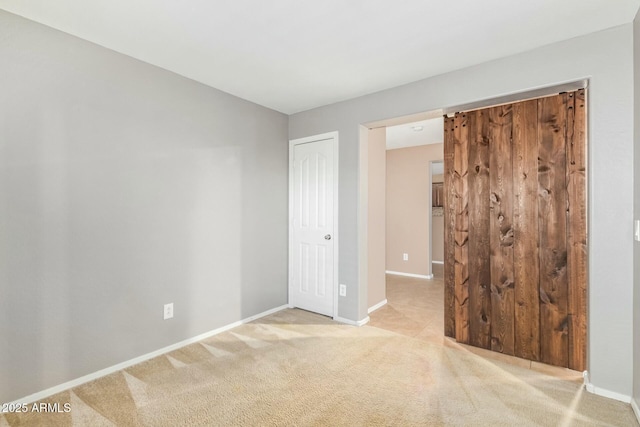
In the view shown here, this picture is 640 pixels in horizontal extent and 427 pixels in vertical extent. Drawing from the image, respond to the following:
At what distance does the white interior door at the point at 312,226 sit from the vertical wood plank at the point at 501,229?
154 cm

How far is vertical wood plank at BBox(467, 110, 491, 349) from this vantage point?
2.69 metres

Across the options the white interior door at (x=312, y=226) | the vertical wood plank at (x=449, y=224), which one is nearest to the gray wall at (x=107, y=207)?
the white interior door at (x=312, y=226)

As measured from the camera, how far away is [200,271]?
9.72ft

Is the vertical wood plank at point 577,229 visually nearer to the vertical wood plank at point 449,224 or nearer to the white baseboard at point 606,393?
the white baseboard at point 606,393

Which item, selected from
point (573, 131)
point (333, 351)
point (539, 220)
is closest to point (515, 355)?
point (539, 220)

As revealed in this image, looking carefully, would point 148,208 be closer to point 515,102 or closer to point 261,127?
point 261,127

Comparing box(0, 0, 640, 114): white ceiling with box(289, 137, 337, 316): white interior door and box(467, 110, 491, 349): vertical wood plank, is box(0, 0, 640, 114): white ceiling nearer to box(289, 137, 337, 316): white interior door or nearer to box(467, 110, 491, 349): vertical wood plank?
box(467, 110, 491, 349): vertical wood plank

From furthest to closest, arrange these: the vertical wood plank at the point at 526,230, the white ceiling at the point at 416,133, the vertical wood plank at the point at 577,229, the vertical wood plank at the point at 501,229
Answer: the white ceiling at the point at 416,133
the vertical wood plank at the point at 501,229
the vertical wood plank at the point at 526,230
the vertical wood plank at the point at 577,229

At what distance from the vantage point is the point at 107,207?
7.69 ft

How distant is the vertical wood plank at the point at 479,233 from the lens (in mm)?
2693

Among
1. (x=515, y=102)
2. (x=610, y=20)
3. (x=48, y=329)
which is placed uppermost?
(x=610, y=20)

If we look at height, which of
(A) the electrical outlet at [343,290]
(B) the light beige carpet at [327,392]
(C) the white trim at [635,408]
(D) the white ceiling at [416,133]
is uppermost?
(D) the white ceiling at [416,133]

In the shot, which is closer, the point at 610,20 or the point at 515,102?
the point at 610,20

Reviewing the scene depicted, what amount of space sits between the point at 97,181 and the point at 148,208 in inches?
15.9
